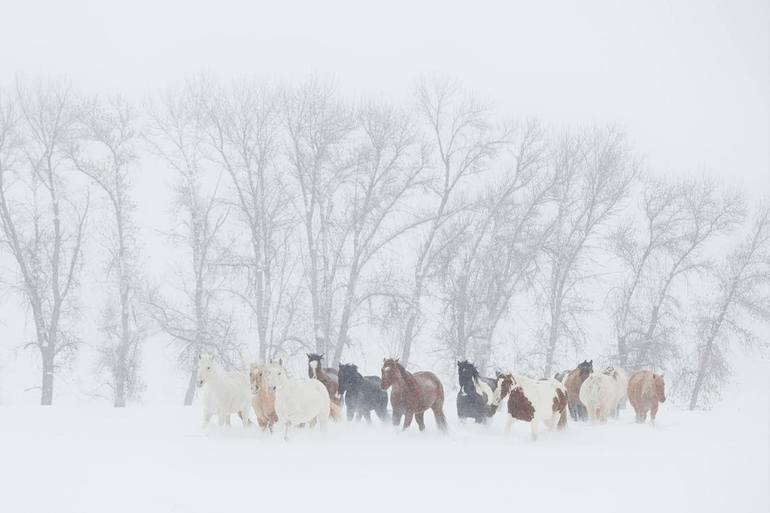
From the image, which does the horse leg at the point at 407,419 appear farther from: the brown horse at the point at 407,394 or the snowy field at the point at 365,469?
the snowy field at the point at 365,469

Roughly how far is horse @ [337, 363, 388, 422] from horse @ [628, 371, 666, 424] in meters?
5.49

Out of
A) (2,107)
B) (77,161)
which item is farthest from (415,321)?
(2,107)

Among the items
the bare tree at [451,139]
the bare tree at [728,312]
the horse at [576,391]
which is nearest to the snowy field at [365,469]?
the horse at [576,391]

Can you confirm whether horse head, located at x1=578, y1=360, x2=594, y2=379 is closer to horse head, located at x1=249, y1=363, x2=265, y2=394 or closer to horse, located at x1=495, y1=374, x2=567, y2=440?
horse, located at x1=495, y1=374, x2=567, y2=440

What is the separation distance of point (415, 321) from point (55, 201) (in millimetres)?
12193

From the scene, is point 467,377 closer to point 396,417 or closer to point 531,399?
point 396,417

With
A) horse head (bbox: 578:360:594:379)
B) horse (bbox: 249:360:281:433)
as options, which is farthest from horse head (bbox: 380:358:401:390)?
horse head (bbox: 578:360:594:379)

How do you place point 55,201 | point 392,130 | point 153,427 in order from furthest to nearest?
point 392,130 → point 55,201 → point 153,427

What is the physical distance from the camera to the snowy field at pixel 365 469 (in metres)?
7.82

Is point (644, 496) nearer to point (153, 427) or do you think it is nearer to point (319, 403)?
point (319, 403)

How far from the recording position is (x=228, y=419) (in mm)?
12672

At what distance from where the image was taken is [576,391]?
16812mm

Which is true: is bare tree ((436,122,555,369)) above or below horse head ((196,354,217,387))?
above

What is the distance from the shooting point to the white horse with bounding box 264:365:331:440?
11766 mm
